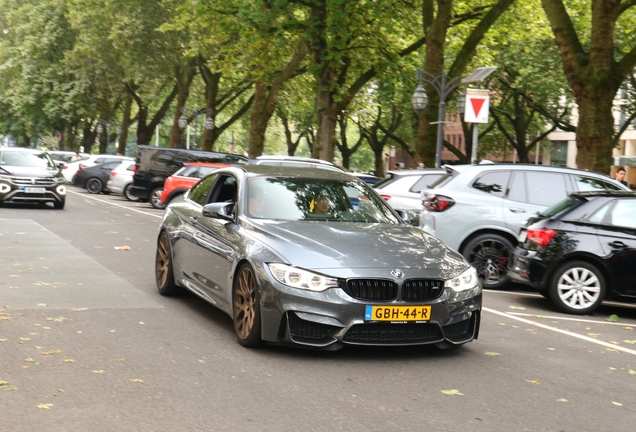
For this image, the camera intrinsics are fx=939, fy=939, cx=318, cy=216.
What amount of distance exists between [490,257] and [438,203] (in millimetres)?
1033

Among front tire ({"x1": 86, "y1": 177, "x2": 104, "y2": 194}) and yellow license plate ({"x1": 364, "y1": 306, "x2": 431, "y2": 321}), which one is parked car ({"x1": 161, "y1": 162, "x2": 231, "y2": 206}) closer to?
front tire ({"x1": 86, "y1": 177, "x2": 104, "y2": 194})

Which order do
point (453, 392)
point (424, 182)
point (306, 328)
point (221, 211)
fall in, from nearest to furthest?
point (453, 392) → point (306, 328) → point (221, 211) → point (424, 182)

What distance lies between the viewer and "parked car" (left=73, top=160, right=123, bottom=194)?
1580 inches

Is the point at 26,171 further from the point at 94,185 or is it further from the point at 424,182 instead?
the point at 94,185

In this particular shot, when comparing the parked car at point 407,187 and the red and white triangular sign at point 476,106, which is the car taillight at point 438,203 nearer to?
the parked car at point 407,187

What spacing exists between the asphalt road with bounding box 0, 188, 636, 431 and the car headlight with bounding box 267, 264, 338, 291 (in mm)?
575

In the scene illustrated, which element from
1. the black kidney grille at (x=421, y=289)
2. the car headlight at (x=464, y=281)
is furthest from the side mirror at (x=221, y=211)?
the car headlight at (x=464, y=281)

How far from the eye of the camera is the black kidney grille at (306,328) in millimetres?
6910

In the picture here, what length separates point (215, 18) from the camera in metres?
29.8

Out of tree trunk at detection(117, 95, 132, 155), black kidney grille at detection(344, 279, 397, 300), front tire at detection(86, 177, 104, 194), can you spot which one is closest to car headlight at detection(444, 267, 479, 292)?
black kidney grille at detection(344, 279, 397, 300)

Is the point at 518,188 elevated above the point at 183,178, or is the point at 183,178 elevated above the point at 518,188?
the point at 518,188

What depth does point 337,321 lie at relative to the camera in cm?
684

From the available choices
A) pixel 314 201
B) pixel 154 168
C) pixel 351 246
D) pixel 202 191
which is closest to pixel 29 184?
pixel 154 168

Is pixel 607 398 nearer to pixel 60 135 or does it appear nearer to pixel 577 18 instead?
pixel 577 18
